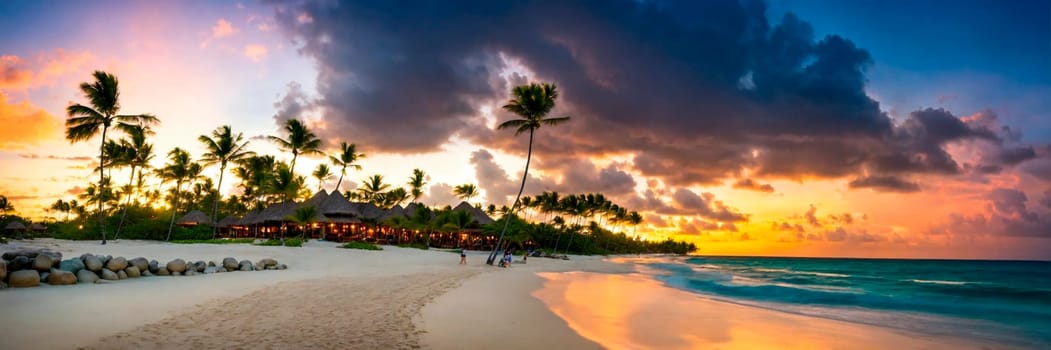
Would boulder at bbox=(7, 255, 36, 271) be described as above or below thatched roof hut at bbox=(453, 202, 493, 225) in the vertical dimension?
below

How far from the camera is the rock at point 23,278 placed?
32.3ft

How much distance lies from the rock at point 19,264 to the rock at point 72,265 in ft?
1.73

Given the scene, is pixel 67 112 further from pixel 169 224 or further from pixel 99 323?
pixel 99 323

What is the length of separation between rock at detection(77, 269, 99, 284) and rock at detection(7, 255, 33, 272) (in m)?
0.88

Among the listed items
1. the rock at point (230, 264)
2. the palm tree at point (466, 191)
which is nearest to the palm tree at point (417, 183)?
the palm tree at point (466, 191)

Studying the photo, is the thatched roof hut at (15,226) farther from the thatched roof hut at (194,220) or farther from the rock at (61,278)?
the rock at (61,278)

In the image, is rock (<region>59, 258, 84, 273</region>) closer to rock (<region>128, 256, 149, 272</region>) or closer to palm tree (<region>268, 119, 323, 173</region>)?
rock (<region>128, 256, 149, 272</region>)

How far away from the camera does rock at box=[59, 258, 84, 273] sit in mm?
11000

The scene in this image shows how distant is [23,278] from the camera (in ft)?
32.6

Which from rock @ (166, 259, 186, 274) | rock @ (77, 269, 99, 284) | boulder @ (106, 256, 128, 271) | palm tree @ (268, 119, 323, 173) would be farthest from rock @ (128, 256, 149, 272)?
palm tree @ (268, 119, 323, 173)

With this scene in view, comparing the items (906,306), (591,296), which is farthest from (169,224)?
(906,306)

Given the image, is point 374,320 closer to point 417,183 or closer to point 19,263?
point 19,263

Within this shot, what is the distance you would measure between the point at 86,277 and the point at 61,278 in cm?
49

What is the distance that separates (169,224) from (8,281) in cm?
3695
